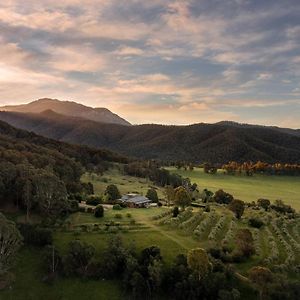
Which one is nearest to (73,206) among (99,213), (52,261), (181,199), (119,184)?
(99,213)

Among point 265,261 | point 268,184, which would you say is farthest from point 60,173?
point 268,184

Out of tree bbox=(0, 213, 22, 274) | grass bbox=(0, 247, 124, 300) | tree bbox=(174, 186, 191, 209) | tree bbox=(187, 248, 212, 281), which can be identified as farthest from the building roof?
tree bbox=(0, 213, 22, 274)

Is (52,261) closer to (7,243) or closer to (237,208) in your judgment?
(7,243)

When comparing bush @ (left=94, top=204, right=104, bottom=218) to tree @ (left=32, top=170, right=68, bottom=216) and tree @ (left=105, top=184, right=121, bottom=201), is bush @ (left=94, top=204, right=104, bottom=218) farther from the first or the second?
tree @ (left=105, top=184, right=121, bottom=201)

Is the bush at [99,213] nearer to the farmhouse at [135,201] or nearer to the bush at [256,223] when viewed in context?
the farmhouse at [135,201]

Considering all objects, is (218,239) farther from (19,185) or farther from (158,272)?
(19,185)
